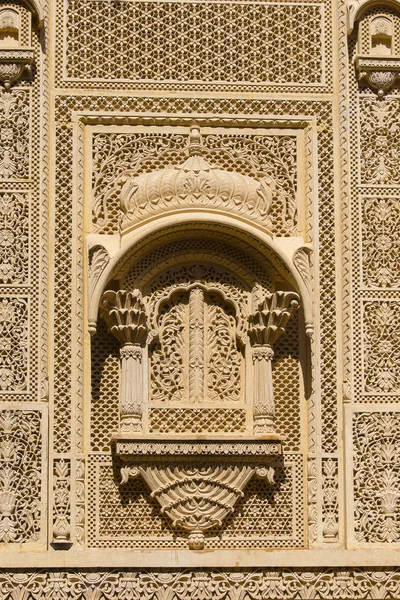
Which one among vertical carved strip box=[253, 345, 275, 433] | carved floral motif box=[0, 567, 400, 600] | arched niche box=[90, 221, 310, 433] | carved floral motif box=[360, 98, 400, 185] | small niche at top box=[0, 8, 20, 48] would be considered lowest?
carved floral motif box=[0, 567, 400, 600]

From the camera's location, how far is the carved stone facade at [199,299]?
12.9 meters

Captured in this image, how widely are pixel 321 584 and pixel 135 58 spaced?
11.9 ft

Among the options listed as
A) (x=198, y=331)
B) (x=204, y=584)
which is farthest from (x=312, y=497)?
(x=198, y=331)

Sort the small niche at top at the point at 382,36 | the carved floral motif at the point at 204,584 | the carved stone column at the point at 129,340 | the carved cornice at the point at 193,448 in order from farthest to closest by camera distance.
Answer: the small niche at top at the point at 382,36 → the carved stone column at the point at 129,340 → the carved cornice at the point at 193,448 → the carved floral motif at the point at 204,584

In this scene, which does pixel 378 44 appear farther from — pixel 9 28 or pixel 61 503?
pixel 61 503

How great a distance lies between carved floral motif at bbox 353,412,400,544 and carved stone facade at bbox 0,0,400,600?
14mm

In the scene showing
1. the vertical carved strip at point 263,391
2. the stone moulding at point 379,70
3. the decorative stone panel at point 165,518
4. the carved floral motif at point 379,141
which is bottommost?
the decorative stone panel at point 165,518

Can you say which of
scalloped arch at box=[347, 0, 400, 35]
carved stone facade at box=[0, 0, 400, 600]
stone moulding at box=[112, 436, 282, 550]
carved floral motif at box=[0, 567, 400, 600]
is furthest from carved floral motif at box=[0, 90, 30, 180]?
carved floral motif at box=[0, 567, 400, 600]

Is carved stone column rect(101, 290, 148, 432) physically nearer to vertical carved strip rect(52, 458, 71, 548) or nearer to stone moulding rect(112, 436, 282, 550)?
stone moulding rect(112, 436, 282, 550)

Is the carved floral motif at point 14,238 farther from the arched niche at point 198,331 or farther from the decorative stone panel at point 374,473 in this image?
the decorative stone panel at point 374,473

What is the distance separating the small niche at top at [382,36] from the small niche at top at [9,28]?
235 centimetres

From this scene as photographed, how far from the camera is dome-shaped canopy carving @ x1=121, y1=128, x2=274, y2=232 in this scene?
1323 cm

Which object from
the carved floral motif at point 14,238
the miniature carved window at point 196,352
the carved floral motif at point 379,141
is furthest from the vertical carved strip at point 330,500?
the carved floral motif at point 14,238

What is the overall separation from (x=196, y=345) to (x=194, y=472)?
0.83 metres
